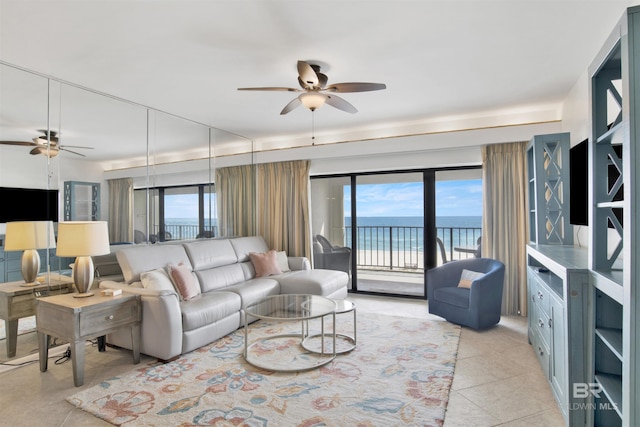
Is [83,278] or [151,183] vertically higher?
[151,183]

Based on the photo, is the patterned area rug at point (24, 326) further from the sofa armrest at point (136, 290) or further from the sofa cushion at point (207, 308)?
the sofa cushion at point (207, 308)

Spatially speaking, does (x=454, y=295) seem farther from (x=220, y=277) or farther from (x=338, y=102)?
(x=220, y=277)

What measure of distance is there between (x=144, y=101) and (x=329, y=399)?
3.62 metres

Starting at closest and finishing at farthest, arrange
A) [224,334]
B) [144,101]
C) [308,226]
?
1. [224,334]
2. [144,101]
3. [308,226]

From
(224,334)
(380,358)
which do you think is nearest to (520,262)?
(380,358)

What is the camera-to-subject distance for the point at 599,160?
1.90m

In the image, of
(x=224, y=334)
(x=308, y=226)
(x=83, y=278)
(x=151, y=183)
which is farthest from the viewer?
(x=308, y=226)

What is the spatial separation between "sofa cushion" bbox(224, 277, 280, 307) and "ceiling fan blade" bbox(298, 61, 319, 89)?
7.84 ft

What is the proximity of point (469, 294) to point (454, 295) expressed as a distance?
6.6 inches

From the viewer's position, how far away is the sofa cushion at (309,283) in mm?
4523

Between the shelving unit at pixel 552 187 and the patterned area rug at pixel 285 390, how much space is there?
4.76 ft

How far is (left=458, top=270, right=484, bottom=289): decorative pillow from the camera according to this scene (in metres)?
4.12

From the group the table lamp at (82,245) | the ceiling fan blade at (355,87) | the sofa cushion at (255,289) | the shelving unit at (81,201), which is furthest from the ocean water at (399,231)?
the ceiling fan blade at (355,87)

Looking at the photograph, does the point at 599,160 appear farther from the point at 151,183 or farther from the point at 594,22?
the point at 151,183
